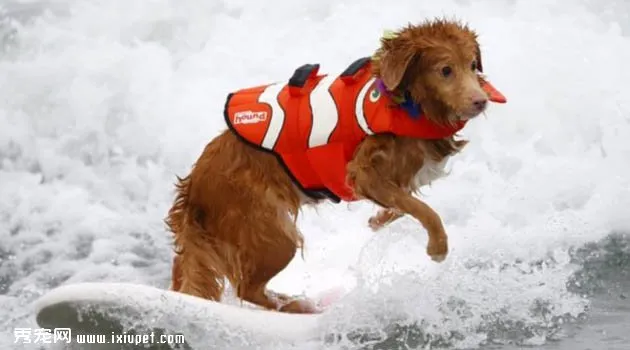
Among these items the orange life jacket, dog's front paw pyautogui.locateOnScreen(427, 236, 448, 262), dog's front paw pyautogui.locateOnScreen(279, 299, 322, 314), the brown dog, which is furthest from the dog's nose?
dog's front paw pyautogui.locateOnScreen(279, 299, 322, 314)

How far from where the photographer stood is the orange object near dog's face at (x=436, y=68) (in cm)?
556

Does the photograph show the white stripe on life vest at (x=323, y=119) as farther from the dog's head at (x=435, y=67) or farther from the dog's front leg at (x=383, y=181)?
the dog's head at (x=435, y=67)

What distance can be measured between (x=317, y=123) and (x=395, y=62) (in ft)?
1.65

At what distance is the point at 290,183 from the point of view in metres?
5.98

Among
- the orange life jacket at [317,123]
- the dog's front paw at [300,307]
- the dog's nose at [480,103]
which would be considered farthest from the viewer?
the dog's front paw at [300,307]

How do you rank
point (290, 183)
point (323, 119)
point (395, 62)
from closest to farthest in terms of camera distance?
point (395, 62)
point (323, 119)
point (290, 183)

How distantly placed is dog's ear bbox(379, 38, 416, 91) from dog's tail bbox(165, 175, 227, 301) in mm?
1079

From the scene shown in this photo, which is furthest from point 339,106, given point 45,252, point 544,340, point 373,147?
point 45,252

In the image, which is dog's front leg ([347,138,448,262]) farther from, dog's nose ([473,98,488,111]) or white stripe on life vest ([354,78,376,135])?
dog's nose ([473,98,488,111])

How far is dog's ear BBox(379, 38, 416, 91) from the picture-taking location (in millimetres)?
5562

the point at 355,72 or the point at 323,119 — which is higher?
the point at 355,72

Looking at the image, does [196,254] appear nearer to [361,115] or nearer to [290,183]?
[290,183]

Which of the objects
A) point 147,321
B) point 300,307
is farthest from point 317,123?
point 147,321

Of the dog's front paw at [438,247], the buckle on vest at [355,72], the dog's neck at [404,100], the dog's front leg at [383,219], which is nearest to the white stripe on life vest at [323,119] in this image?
the buckle on vest at [355,72]
